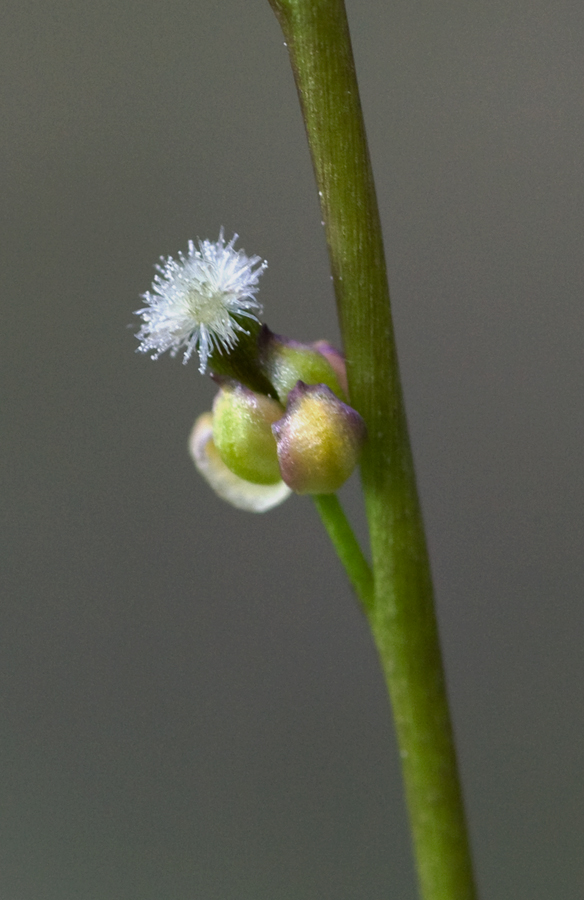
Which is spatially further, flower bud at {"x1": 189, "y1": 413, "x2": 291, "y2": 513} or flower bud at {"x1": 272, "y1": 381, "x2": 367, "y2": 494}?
flower bud at {"x1": 189, "y1": 413, "x2": 291, "y2": 513}

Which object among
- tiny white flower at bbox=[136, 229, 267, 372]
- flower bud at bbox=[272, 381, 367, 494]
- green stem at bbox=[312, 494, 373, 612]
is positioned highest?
tiny white flower at bbox=[136, 229, 267, 372]

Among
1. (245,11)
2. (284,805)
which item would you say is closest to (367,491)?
(284,805)

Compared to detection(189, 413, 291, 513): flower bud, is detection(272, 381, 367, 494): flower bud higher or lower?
lower

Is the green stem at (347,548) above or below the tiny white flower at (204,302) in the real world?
below

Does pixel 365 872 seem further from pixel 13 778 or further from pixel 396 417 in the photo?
pixel 396 417

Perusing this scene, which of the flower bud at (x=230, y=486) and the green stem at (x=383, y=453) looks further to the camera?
the flower bud at (x=230, y=486)
